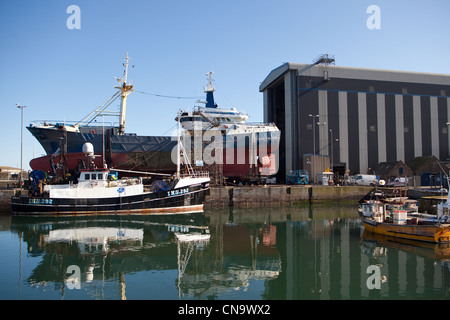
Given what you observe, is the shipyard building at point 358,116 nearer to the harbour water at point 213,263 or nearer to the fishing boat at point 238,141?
the fishing boat at point 238,141

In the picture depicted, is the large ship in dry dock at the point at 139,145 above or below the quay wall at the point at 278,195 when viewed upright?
above

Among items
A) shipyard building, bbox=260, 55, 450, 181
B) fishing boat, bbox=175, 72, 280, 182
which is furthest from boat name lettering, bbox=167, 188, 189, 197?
shipyard building, bbox=260, 55, 450, 181

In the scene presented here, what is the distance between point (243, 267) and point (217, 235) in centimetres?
561

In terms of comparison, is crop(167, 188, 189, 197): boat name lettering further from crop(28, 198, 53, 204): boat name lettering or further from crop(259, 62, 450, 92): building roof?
crop(259, 62, 450, 92): building roof

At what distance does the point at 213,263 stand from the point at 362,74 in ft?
123

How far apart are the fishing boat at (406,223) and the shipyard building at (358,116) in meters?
19.4

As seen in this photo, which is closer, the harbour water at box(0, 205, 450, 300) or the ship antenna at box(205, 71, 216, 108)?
the harbour water at box(0, 205, 450, 300)

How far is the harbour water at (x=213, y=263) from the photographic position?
886cm

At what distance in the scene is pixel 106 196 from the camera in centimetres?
2334

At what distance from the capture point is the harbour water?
8.86m

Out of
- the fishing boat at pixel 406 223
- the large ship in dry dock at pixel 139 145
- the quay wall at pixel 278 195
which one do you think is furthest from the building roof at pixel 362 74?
the fishing boat at pixel 406 223

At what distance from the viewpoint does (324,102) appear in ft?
129

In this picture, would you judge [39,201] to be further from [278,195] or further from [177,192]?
[278,195]

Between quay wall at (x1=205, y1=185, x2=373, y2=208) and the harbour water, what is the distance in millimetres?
8557
